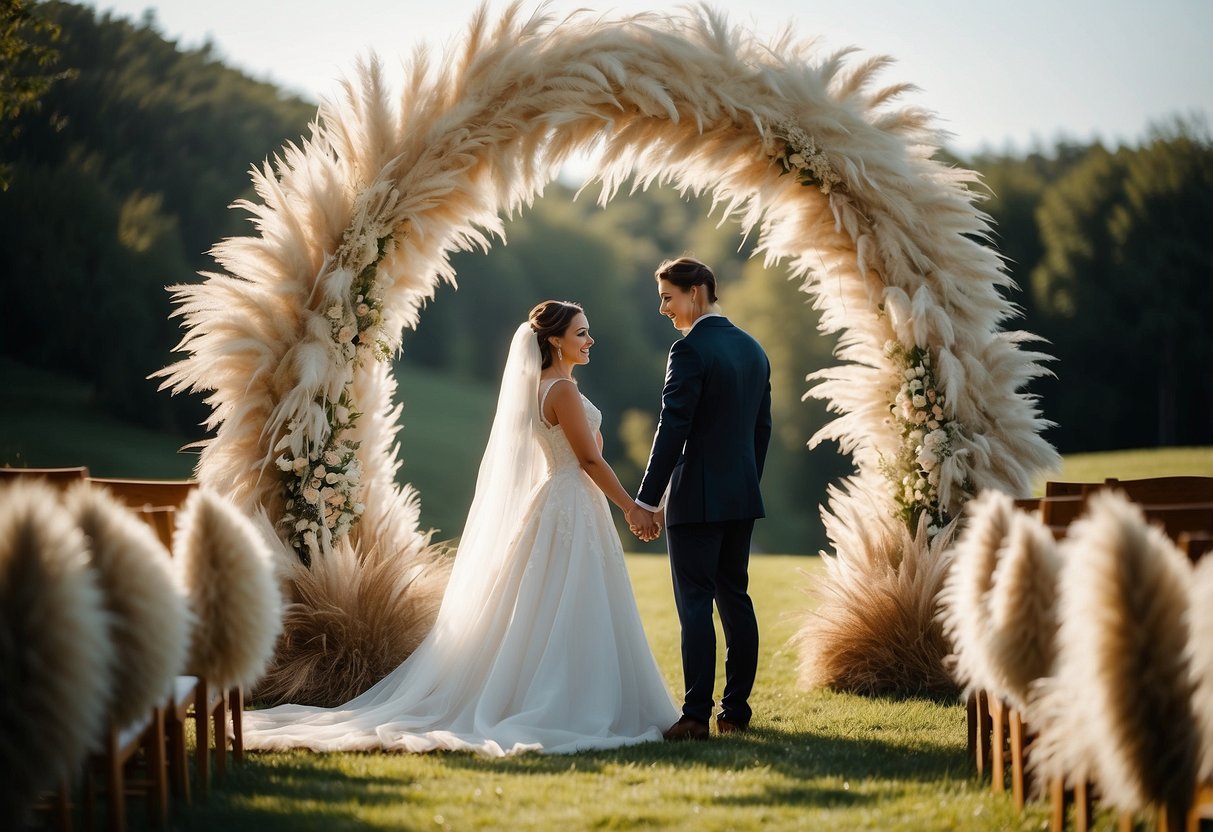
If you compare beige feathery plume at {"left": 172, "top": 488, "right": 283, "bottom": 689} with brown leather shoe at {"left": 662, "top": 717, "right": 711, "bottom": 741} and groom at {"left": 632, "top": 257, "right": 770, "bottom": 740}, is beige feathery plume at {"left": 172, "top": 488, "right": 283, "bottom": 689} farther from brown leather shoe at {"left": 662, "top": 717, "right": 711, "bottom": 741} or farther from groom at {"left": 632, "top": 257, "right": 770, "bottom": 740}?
brown leather shoe at {"left": 662, "top": 717, "right": 711, "bottom": 741}

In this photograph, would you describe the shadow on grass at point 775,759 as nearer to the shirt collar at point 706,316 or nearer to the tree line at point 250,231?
the shirt collar at point 706,316

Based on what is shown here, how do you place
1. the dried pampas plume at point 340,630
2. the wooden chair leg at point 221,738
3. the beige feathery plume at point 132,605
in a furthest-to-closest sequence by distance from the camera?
the dried pampas plume at point 340,630
the wooden chair leg at point 221,738
the beige feathery plume at point 132,605

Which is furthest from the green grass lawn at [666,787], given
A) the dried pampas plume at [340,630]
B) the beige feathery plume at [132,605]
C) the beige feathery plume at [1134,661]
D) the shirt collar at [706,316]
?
the shirt collar at [706,316]

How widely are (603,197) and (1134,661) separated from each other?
4216 mm

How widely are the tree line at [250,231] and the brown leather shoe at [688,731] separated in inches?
790

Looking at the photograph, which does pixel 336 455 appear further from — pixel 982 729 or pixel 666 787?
pixel 982 729

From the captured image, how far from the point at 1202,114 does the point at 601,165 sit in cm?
2930

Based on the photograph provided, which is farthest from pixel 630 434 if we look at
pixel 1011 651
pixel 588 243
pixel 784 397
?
pixel 1011 651

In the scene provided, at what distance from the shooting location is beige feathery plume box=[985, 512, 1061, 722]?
3.18 m

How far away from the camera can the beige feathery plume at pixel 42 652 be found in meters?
2.60

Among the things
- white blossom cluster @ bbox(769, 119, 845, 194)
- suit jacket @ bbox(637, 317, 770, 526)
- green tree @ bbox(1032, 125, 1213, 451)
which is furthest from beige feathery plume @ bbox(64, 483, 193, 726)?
green tree @ bbox(1032, 125, 1213, 451)

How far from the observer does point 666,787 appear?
3875mm

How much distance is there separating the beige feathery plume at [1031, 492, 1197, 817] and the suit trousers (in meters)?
2.13

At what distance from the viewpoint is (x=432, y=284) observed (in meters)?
6.25
